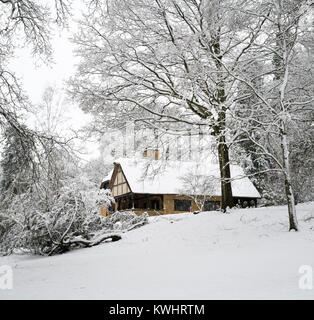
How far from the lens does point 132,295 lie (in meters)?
3.72

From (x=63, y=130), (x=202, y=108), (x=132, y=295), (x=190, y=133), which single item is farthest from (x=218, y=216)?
(x=132, y=295)

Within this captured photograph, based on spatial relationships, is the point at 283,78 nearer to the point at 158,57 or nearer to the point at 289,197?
the point at 289,197

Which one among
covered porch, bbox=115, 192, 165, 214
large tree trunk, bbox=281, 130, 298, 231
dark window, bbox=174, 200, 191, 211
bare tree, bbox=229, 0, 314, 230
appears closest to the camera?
bare tree, bbox=229, 0, 314, 230

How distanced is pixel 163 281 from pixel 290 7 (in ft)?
24.2

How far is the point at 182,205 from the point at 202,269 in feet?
80.0

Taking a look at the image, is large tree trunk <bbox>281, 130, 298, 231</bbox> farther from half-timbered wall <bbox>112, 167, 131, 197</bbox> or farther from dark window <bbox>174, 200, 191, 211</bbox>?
half-timbered wall <bbox>112, 167, 131, 197</bbox>

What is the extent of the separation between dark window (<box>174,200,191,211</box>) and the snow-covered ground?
19386mm

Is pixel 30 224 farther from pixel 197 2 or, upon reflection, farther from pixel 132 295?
pixel 197 2

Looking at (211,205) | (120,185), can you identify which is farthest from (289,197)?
(120,185)

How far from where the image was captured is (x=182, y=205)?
1153 inches

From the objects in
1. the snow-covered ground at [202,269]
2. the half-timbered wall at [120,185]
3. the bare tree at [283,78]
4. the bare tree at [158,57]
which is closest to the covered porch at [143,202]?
the half-timbered wall at [120,185]

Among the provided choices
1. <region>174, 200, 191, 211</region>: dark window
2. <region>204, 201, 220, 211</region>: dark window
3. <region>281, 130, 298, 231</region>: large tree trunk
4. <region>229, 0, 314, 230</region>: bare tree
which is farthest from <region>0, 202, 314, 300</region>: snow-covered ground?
<region>204, 201, 220, 211</region>: dark window

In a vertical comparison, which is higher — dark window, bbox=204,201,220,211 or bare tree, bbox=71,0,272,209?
bare tree, bbox=71,0,272,209

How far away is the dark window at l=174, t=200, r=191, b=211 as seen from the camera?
2902cm
